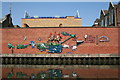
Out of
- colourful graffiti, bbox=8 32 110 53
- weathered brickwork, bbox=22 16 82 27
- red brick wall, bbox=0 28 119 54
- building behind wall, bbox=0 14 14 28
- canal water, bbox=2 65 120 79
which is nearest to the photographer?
canal water, bbox=2 65 120 79

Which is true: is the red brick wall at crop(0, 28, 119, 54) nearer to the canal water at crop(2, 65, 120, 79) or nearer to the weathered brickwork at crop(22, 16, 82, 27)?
the canal water at crop(2, 65, 120, 79)

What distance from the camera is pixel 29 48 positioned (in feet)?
96.1

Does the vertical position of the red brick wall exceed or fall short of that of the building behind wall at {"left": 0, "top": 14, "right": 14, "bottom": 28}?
it falls short

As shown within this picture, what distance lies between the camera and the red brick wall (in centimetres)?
2848

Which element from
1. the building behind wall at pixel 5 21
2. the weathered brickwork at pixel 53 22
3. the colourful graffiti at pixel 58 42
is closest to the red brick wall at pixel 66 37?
the colourful graffiti at pixel 58 42

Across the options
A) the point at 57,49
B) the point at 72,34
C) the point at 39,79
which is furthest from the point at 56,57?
the point at 39,79

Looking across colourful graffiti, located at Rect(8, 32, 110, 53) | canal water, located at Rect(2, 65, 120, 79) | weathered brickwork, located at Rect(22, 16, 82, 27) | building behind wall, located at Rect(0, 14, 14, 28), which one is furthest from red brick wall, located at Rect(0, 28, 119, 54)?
weathered brickwork, located at Rect(22, 16, 82, 27)

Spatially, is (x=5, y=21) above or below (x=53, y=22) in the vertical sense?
below

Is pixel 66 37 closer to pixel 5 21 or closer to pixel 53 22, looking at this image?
pixel 5 21

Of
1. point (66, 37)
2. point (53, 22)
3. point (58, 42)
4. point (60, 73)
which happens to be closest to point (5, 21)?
point (53, 22)

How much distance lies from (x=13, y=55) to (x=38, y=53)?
12.6ft

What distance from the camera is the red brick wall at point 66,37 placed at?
28484mm

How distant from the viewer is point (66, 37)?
95.0ft

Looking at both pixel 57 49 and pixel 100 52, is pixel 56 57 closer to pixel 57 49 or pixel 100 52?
pixel 57 49
